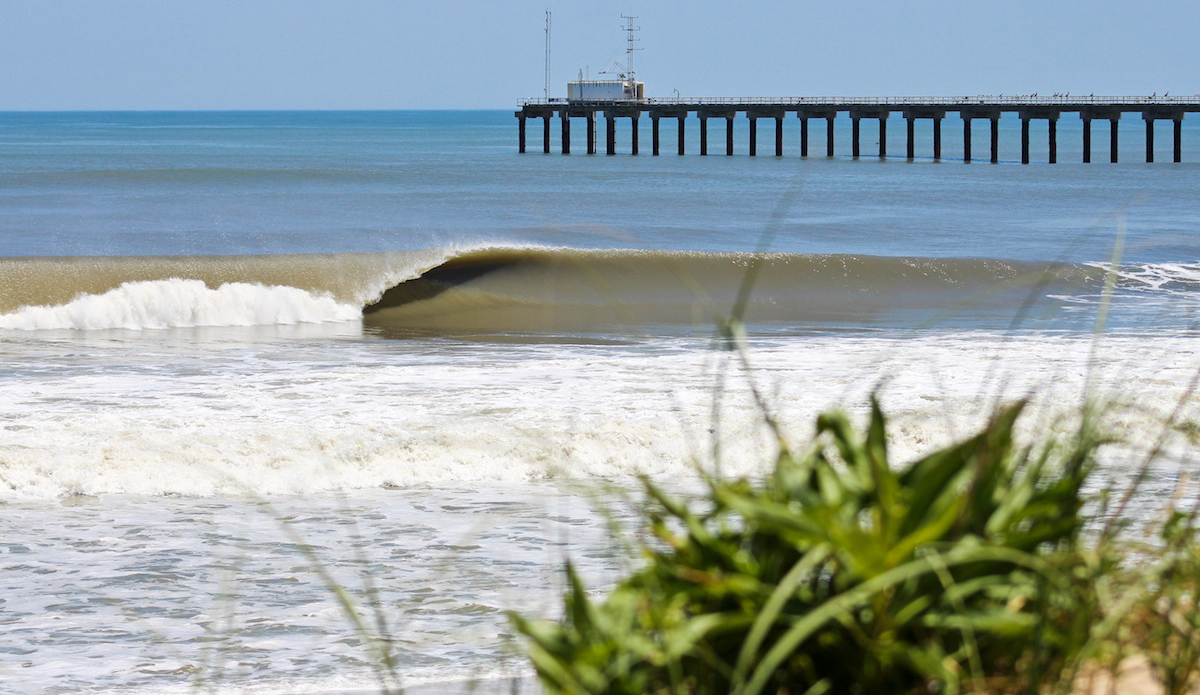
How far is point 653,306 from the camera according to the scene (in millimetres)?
20938

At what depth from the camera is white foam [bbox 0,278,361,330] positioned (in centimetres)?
1852

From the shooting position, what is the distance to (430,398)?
1084cm

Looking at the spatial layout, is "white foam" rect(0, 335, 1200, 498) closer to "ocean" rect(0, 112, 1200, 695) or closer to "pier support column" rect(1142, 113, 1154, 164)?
"ocean" rect(0, 112, 1200, 695)

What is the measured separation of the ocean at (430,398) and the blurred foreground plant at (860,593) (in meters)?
0.13

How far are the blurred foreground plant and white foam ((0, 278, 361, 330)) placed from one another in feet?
57.9

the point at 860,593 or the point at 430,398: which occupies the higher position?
the point at 860,593

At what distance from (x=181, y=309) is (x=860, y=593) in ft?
61.2

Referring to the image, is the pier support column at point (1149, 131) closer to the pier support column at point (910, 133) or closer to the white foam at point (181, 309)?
the pier support column at point (910, 133)

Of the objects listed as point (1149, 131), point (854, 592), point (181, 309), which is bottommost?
point (181, 309)

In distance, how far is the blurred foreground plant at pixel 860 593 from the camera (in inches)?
66.4

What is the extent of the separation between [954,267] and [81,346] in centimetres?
1651

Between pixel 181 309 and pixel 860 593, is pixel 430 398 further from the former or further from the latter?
pixel 181 309

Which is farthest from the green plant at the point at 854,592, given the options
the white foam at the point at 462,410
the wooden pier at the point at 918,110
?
the wooden pier at the point at 918,110

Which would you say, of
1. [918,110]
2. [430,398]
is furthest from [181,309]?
[918,110]
